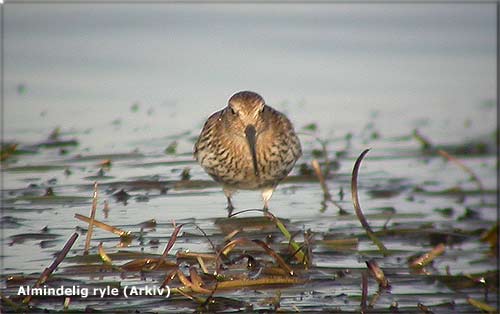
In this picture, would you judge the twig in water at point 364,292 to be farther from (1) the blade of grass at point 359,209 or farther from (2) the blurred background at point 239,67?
(2) the blurred background at point 239,67

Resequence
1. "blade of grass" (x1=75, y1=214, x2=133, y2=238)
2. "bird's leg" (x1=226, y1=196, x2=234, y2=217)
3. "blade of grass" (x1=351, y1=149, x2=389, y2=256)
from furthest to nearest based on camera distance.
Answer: "bird's leg" (x1=226, y1=196, x2=234, y2=217), "blade of grass" (x1=75, y1=214, x2=133, y2=238), "blade of grass" (x1=351, y1=149, x2=389, y2=256)

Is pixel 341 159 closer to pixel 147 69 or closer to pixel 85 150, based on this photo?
pixel 85 150

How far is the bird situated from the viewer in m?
9.24

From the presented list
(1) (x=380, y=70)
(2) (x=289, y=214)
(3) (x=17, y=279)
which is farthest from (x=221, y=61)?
(3) (x=17, y=279)

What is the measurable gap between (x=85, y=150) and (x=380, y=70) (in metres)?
6.20

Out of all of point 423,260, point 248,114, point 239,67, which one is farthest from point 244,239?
point 239,67

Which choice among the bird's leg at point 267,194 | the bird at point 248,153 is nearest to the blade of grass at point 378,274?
the bird at point 248,153

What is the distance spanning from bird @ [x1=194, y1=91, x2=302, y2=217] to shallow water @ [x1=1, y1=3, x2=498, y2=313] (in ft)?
0.83

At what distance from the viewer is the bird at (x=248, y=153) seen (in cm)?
924

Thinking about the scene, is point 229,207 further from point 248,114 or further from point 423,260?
point 423,260

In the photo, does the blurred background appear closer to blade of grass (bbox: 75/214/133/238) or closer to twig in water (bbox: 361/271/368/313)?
blade of grass (bbox: 75/214/133/238)

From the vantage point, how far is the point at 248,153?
30.7ft

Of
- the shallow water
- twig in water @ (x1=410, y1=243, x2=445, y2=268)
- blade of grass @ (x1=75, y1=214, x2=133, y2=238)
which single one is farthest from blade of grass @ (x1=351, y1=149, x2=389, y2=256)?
blade of grass @ (x1=75, y1=214, x2=133, y2=238)

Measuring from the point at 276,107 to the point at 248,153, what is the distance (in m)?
4.01
